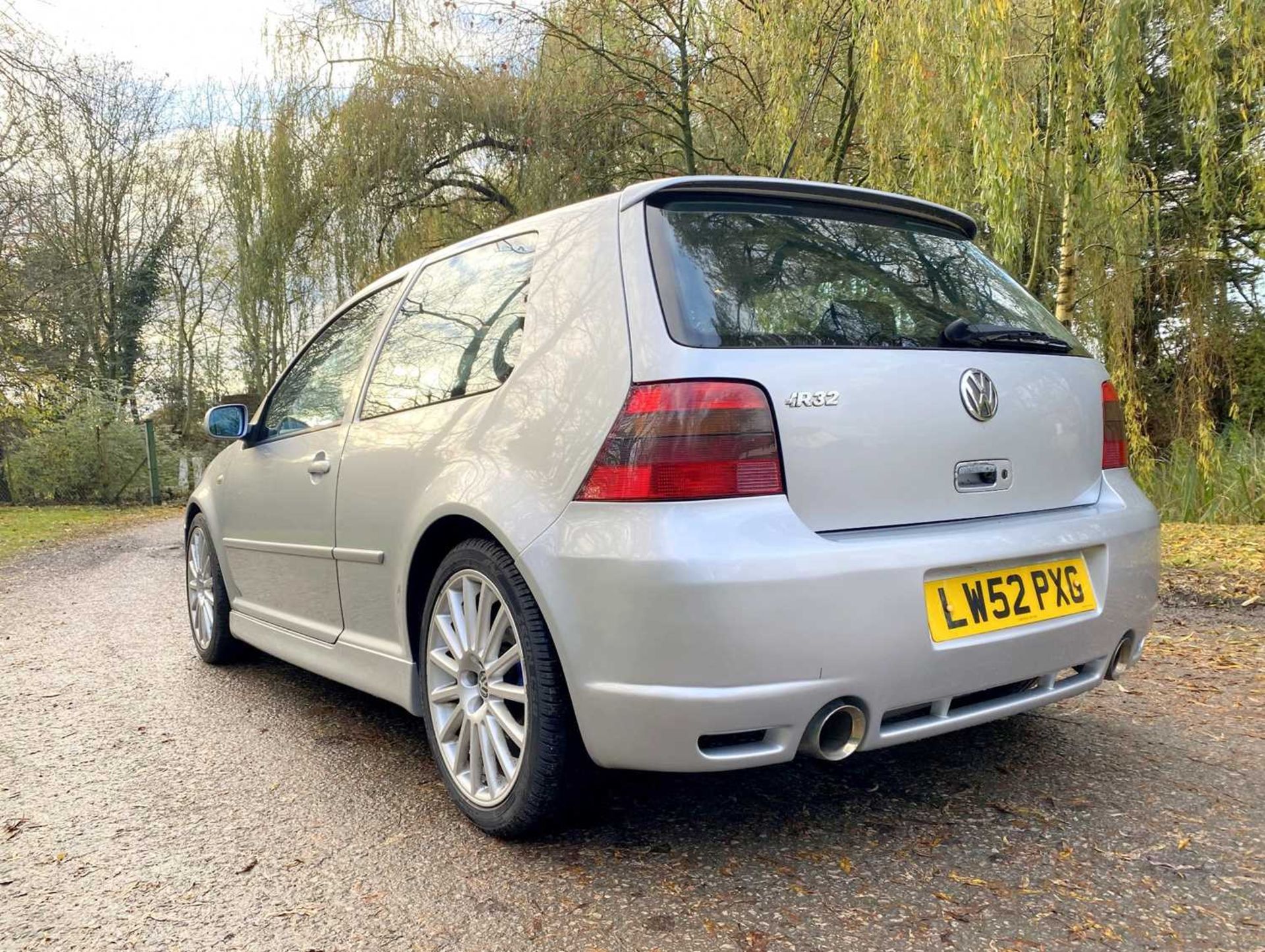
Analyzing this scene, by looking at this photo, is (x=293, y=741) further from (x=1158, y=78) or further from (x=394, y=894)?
(x=1158, y=78)

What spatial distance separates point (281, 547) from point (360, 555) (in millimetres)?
795

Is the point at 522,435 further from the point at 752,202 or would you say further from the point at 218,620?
the point at 218,620

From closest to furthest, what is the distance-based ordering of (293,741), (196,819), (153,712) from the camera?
(196,819), (293,741), (153,712)

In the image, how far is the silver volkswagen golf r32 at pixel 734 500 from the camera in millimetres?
2057

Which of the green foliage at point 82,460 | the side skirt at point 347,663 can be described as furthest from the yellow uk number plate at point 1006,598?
the green foliage at point 82,460

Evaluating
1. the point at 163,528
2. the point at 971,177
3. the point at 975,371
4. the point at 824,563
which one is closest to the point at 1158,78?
the point at 971,177

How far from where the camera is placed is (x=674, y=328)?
2182 millimetres

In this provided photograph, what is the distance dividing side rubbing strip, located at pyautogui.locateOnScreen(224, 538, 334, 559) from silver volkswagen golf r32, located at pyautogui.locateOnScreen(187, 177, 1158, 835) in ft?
1.06

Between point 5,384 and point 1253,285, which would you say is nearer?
point 1253,285

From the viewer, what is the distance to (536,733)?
2291mm

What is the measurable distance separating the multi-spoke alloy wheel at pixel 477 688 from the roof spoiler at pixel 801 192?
1084mm

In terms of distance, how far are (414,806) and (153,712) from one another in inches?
63.6

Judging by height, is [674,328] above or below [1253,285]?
below

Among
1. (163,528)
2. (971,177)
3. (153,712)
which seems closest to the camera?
(153,712)
